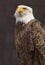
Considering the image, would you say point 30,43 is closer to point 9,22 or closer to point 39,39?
point 39,39

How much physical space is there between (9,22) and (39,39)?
4.75ft

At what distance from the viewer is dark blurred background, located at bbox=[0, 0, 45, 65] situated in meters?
11.9

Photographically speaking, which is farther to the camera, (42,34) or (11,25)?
(11,25)

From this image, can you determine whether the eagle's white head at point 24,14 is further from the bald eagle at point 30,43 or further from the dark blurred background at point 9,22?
the dark blurred background at point 9,22

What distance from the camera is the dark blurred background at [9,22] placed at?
11.9 m

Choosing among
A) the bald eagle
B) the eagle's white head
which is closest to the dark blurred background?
the eagle's white head

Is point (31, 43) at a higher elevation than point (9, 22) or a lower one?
higher

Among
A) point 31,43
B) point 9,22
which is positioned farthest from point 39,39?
point 9,22

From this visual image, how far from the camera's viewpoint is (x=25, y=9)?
426 inches

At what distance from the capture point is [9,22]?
39.1 ft

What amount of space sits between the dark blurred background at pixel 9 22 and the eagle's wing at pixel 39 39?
1.20m

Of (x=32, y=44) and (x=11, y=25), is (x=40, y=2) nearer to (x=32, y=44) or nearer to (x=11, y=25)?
(x=11, y=25)

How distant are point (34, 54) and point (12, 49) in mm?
1527

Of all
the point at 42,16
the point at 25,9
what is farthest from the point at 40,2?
the point at 25,9
